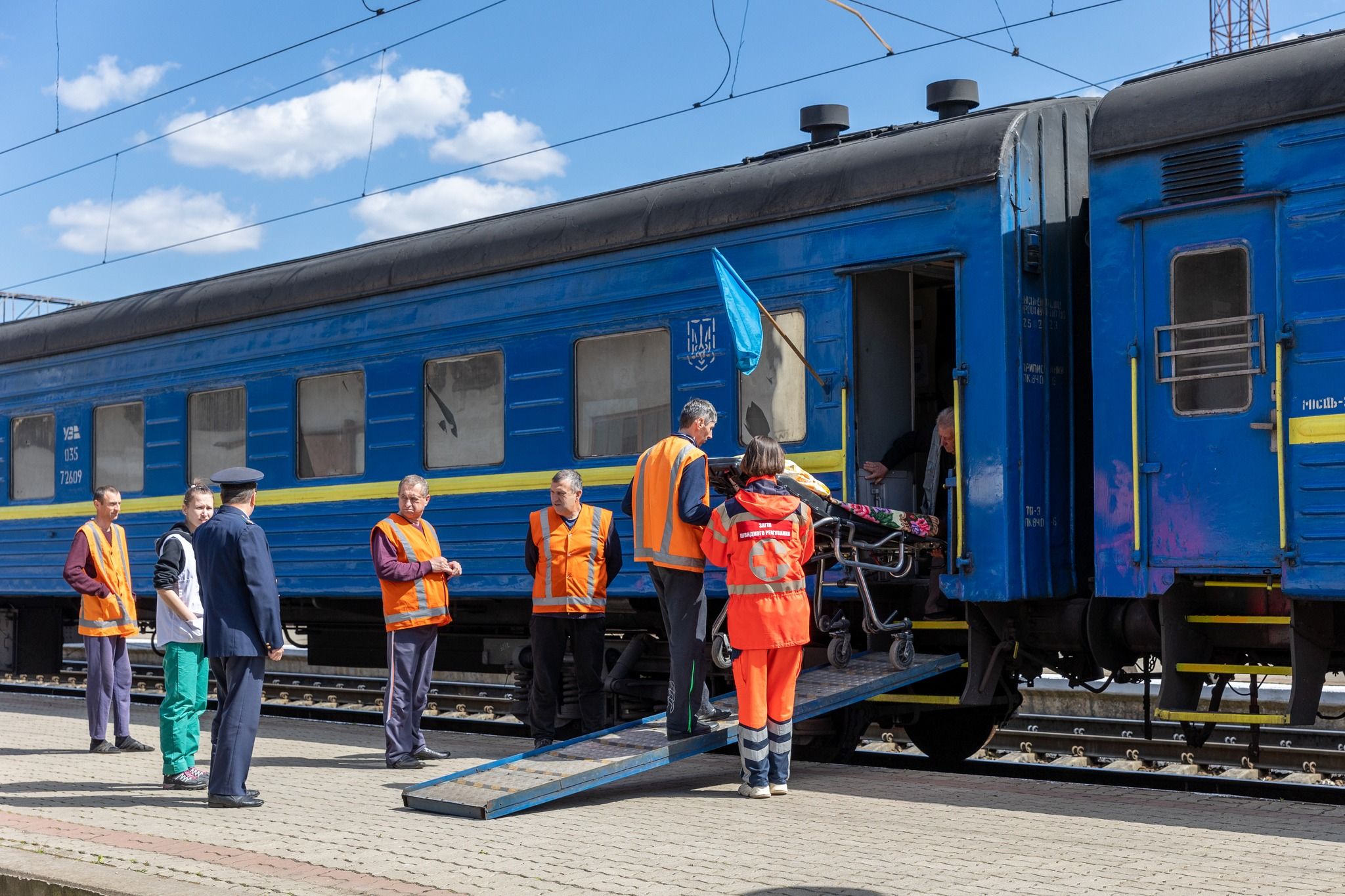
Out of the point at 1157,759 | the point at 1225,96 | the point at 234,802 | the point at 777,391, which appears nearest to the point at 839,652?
the point at 777,391

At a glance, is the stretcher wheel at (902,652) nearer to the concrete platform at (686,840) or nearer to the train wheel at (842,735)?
the concrete platform at (686,840)

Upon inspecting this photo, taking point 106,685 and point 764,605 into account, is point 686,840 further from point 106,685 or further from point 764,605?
point 106,685

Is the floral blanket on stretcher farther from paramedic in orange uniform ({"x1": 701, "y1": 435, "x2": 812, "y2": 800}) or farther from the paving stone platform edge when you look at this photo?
the paving stone platform edge

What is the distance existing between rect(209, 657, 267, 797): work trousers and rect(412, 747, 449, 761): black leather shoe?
1542 millimetres

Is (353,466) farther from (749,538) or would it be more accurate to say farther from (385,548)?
(749,538)

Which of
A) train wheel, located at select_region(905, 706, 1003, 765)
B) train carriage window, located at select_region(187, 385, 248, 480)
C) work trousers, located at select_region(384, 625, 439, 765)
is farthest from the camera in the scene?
train carriage window, located at select_region(187, 385, 248, 480)

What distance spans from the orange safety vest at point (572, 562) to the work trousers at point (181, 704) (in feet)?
6.59

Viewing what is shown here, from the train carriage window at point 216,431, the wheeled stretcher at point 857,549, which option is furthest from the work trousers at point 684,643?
the train carriage window at point 216,431

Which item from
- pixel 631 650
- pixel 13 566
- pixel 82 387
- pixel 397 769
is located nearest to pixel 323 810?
pixel 397 769

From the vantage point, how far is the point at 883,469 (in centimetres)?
905

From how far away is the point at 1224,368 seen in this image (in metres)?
7.63

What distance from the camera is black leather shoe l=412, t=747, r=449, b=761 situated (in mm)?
9117

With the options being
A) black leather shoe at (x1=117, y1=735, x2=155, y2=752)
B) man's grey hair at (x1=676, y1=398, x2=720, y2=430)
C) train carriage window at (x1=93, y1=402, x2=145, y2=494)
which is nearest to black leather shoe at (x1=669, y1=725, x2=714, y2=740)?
man's grey hair at (x1=676, y1=398, x2=720, y2=430)

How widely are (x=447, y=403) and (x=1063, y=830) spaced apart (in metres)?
6.36
